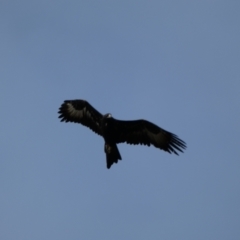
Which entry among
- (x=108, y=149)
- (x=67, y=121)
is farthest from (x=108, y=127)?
(x=67, y=121)

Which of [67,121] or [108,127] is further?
[67,121]

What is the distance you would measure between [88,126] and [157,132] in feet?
8.99

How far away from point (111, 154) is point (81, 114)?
7.53 feet

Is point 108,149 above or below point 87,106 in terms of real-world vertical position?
below

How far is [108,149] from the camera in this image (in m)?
17.9

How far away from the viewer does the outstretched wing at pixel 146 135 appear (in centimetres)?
1802

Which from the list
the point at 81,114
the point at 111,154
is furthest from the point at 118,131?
the point at 81,114

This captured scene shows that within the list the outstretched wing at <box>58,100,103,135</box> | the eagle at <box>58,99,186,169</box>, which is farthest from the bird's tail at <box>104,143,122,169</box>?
the outstretched wing at <box>58,100,103,135</box>

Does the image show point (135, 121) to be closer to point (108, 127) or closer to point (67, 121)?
point (108, 127)

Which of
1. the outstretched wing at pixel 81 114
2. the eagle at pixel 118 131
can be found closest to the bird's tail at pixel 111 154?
the eagle at pixel 118 131

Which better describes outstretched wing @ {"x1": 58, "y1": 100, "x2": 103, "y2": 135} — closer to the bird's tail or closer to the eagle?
the eagle

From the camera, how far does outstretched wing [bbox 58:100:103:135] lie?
18672 millimetres

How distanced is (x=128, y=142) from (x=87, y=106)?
7.09 feet

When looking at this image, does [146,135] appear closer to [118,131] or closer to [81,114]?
[118,131]
